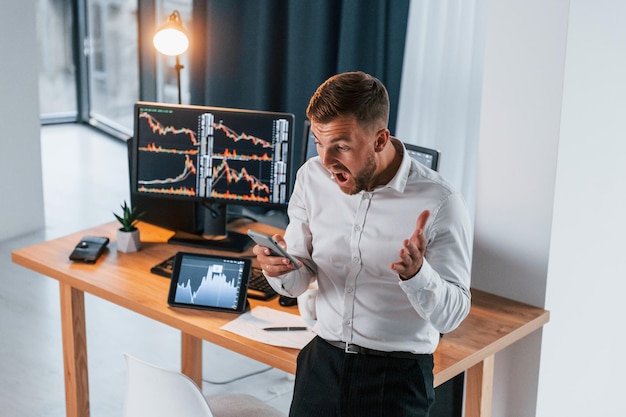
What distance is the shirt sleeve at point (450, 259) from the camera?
2047mm

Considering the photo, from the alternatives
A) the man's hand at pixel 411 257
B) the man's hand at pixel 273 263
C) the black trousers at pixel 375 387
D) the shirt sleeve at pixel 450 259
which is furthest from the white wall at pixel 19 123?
the man's hand at pixel 411 257

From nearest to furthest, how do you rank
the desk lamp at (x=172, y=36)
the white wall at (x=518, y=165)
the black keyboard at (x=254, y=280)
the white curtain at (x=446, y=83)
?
the white wall at (x=518, y=165) → the black keyboard at (x=254, y=280) → the desk lamp at (x=172, y=36) → the white curtain at (x=446, y=83)

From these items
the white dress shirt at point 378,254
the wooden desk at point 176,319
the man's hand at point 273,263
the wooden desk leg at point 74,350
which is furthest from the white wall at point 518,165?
the wooden desk leg at point 74,350

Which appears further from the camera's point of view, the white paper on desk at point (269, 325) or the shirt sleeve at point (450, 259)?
the white paper on desk at point (269, 325)

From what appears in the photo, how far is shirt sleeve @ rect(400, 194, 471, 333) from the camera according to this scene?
6.72ft

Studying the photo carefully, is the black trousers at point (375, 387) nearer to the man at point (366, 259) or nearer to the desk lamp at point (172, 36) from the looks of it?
the man at point (366, 259)

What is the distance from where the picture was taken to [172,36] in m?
3.39

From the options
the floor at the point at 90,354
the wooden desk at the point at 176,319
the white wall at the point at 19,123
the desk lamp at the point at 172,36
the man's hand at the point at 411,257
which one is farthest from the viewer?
the white wall at the point at 19,123

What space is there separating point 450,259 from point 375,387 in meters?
0.37

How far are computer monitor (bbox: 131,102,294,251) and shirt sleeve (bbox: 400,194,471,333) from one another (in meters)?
1.09

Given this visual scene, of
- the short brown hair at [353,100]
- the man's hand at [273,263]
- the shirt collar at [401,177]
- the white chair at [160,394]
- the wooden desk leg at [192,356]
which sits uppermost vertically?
the short brown hair at [353,100]

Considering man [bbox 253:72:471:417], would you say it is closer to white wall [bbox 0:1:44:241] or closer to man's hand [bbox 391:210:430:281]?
man's hand [bbox 391:210:430:281]

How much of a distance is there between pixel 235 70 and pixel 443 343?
338cm

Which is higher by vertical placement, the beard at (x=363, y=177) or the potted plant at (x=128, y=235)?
the beard at (x=363, y=177)
